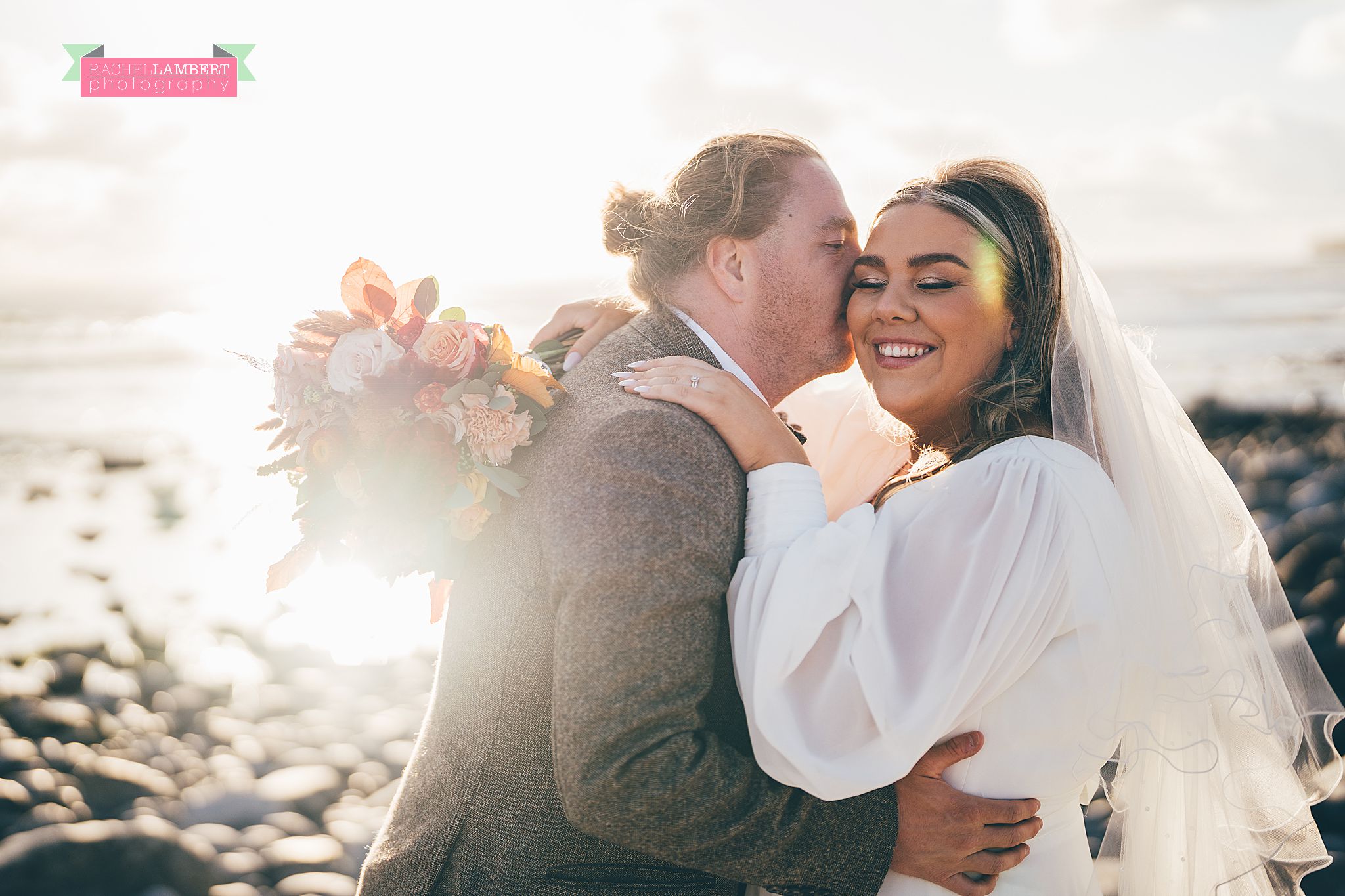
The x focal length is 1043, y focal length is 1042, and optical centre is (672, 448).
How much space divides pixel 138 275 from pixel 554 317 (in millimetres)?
40111

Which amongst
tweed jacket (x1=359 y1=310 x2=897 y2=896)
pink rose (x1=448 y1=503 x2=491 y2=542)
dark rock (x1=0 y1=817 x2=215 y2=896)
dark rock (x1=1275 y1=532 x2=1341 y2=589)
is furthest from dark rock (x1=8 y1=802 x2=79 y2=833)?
dark rock (x1=1275 y1=532 x2=1341 y2=589)

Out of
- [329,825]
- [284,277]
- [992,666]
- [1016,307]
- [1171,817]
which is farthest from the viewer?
[284,277]

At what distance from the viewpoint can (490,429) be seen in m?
2.75

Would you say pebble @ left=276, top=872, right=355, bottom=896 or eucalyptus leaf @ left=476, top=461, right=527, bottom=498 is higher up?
eucalyptus leaf @ left=476, top=461, right=527, bottom=498

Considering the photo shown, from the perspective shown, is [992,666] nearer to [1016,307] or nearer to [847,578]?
[847,578]

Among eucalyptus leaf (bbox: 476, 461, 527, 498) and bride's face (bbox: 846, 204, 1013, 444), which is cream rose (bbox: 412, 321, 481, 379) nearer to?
eucalyptus leaf (bbox: 476, 461, 527, 498)

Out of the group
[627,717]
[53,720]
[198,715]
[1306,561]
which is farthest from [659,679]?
[1306,561]

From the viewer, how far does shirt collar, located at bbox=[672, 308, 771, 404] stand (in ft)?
10.6

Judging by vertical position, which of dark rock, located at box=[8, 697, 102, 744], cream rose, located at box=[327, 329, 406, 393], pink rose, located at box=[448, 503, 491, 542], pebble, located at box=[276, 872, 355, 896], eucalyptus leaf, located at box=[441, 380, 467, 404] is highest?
cream rose, located at box=[327, 329, 406, 393]

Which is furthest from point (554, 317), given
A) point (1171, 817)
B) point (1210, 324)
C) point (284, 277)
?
point (284, 277)

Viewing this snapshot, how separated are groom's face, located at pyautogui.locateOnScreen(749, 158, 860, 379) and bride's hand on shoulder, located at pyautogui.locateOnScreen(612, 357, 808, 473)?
526mm

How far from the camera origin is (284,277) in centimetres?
3709

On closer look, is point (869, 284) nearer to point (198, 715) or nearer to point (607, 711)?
point (607, 711)

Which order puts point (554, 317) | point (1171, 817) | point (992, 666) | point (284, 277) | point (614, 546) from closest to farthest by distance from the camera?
1. point (614, 546)
2. point (992, 666)
3. point (1171, 817)
4. point (554, 317)
5. point (284, 277)
